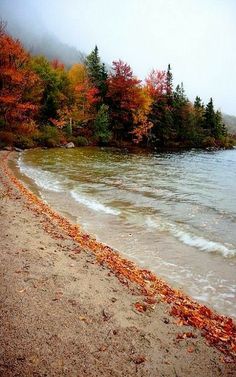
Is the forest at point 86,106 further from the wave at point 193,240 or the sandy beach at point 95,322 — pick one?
the sandy beach at point 95,322

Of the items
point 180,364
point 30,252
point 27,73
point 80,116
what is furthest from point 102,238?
point 80,116

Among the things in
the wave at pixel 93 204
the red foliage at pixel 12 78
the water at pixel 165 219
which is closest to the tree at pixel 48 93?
the red foliage at pixel 12 78

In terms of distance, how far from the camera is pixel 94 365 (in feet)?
13.8

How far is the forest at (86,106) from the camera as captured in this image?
125ft

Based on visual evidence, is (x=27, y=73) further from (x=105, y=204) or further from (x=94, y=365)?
(x=94, y=365)

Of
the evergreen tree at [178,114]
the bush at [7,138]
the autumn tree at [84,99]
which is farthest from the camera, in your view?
the evergreen tree at [178,114]

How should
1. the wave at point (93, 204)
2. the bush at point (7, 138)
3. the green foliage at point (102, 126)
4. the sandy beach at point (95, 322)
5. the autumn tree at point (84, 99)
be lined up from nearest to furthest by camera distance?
1. the sandy beach at point (95, 322)
2. the wave at point (93, 204)
3. the bush at point (7, 138)
4. the green foliage at point (102, 126)
5. the autumn tree at point (84, 99)

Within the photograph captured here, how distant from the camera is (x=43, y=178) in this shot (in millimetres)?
20625

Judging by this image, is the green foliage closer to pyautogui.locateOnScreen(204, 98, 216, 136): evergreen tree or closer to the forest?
the forest

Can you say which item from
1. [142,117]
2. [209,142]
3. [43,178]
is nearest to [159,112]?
[142,117]

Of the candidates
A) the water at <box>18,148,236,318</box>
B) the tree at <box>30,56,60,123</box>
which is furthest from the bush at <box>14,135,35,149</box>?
the water at <box>18,148,236,318</box>

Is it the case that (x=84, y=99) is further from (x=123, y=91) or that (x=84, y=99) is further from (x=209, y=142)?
(x=209, y=142)

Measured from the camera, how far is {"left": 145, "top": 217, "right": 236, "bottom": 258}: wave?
9484 mm

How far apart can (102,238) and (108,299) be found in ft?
14.2
